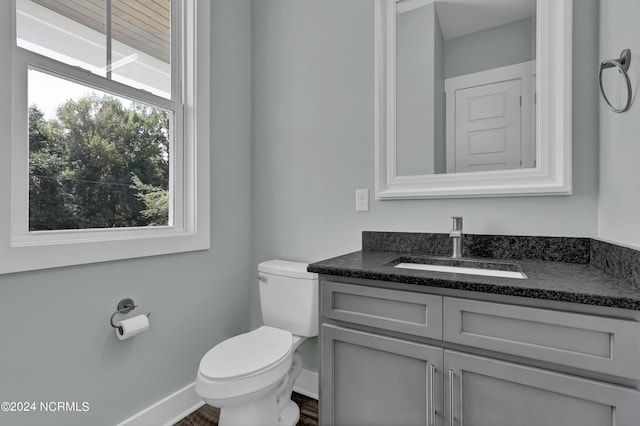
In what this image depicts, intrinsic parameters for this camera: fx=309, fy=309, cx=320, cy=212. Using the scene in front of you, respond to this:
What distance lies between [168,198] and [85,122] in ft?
1.70

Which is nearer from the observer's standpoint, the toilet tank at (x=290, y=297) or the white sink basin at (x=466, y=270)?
the white sink basin at (x=466, y=270)

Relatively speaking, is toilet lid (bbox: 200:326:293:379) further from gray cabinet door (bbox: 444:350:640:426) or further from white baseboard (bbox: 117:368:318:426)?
gray cabinet door (bbox: 444:350:640:426)

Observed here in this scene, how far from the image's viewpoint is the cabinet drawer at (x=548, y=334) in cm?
76

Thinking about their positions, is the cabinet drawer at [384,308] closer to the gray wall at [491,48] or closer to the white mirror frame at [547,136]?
the white mirror frame at [547,136]

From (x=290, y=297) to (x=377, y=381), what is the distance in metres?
0.71

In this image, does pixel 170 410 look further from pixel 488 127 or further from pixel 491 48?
pixel 491 48

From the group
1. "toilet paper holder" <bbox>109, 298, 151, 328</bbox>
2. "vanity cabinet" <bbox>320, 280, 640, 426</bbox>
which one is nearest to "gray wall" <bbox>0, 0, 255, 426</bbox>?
"toilet paper holder" <bbox>109, 298, 151, 328</bbox>

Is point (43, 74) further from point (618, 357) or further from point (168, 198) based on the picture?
point (618, 357)

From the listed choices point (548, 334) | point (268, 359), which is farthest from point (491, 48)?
point (268, 359)

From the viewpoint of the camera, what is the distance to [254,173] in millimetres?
2109

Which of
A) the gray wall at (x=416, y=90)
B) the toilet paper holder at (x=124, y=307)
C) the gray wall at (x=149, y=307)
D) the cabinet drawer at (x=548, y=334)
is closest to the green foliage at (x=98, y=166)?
the gray wall at (x=149, y=307)

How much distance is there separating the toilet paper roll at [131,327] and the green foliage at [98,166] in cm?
45

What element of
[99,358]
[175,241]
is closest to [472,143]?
[175,241]

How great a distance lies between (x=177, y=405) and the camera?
1.64m
